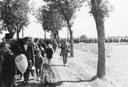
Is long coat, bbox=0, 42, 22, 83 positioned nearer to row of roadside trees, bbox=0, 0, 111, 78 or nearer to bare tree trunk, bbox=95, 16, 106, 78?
row of roadside trees, bbox=0, 0, 111, 78

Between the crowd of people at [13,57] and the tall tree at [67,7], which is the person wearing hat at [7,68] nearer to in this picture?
the crowd of people at [13,57]

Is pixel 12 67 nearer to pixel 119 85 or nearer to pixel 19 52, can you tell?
pixel 19 52

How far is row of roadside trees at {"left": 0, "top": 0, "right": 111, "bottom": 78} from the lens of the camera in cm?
1524

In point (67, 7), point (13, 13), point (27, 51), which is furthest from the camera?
point (13, 13)

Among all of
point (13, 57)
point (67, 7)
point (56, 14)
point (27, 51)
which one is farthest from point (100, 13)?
point (56, 14)

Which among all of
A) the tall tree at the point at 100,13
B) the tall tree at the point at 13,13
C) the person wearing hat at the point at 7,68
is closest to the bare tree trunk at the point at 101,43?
the tall tree at the point at 100,13

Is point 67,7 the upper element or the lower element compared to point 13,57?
upper

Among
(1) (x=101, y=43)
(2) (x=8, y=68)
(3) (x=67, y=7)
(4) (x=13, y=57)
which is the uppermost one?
(3) (x=67, y=7)

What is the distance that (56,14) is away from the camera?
48.2m

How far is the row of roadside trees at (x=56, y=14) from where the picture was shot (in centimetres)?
1524

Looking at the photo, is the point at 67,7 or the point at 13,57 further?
the point at 67,7

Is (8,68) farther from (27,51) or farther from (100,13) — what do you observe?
(100,13)

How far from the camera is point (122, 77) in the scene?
17.1 metres

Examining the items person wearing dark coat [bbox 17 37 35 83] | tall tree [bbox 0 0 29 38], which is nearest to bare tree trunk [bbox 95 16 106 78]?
person wearing dark coat [bbox 17 37 35 83]
